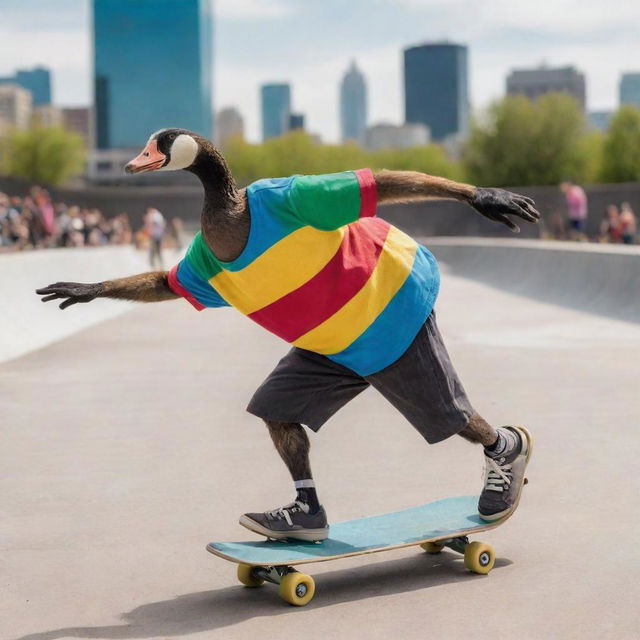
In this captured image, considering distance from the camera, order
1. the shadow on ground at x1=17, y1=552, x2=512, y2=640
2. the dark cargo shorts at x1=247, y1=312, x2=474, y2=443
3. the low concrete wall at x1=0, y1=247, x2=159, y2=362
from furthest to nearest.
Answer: the low concrete wall at x1=0, y1=247, x2=159, y2=362, the dark cargo shorts at x1=247, y1=312, x2=474, y2=443, the shadow on ground at x1=17, y1=552, x2=512, y2=640

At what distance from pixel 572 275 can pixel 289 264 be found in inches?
695

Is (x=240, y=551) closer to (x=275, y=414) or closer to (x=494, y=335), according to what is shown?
(x=275, y=414)

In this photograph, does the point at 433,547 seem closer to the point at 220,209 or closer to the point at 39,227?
the point at 220,209

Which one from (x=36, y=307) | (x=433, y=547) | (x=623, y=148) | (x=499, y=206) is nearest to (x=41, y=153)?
(x=623, y=148)

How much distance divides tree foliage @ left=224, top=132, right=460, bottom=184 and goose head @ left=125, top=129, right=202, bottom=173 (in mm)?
151952

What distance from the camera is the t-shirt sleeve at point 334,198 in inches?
175

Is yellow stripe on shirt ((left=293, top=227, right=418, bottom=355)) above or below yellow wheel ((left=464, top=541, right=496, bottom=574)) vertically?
above

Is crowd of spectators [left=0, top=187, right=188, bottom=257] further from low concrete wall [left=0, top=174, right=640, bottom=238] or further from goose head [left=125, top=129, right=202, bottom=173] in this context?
goose head [left=125, top=129, right=202, bottom=173]

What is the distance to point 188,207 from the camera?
246 ft

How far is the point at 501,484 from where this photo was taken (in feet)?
16.8

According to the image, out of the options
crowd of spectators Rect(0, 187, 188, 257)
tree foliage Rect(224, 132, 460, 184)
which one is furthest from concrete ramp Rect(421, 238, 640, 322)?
tree foliage Rect(224, 132, 460, 184)

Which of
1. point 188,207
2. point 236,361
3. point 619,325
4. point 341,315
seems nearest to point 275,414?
point 341,315

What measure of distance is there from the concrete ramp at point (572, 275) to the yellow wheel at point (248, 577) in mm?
13057

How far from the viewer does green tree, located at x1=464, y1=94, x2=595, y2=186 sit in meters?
103
